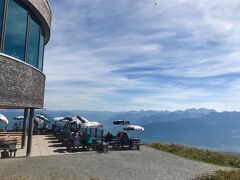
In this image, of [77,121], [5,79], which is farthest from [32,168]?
[77,121]

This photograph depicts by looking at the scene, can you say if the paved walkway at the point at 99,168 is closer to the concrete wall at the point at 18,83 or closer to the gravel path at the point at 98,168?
the gravel path at the point at 98,168

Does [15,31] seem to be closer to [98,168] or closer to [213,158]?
[98,168]

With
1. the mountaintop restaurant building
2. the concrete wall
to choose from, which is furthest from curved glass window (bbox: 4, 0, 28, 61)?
the concrete wall

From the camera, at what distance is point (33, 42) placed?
65.5 ft

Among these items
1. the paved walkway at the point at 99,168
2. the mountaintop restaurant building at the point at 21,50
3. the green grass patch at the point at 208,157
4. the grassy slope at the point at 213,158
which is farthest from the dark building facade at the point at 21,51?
the green grass patch at the point at 208,157

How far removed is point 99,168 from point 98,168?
0.05 metres

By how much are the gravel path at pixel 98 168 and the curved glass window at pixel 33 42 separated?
5510 millimetres

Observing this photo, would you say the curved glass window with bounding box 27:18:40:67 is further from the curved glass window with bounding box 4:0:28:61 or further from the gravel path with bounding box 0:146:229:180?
the gravel path with bounding box 0:146:229:180

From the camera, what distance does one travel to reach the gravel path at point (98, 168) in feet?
53.2

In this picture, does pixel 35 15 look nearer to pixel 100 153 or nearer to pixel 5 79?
pixel 5 79

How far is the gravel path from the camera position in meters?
16.2

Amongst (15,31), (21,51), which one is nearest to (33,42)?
(21,51)

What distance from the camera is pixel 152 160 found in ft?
75.5

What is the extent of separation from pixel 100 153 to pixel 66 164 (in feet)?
20.5
